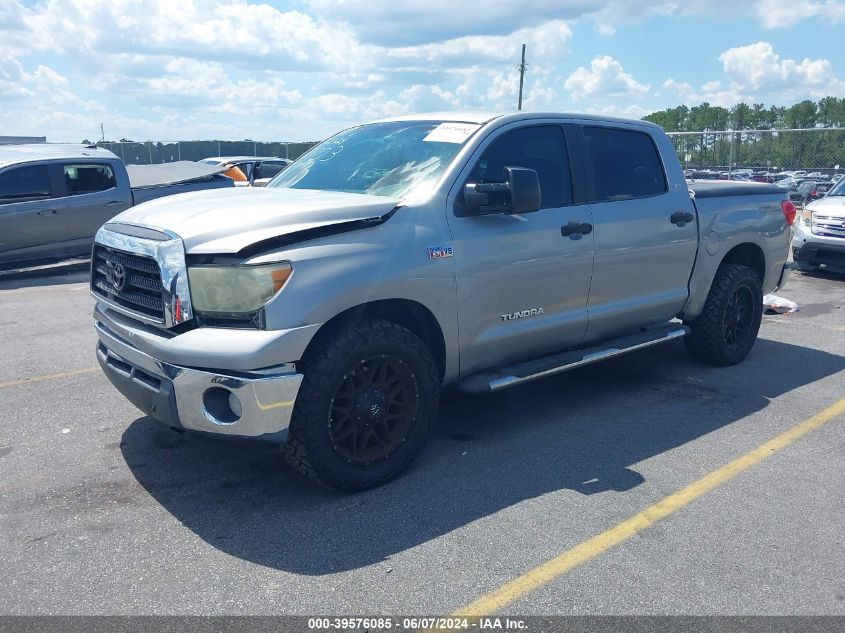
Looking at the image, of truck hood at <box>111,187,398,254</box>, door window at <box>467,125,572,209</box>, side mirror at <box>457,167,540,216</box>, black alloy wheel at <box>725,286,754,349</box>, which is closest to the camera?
truck hood at <box>111,187,398,254</box>

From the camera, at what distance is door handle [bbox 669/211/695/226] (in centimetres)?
562

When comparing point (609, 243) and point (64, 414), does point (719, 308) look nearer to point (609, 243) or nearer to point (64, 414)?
point (609, 243)

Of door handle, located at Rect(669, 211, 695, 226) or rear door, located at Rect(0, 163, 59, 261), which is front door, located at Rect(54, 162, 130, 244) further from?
door handle, located at Rect(669, 211, 695, 226)

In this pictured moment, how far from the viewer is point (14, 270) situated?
11.8 m

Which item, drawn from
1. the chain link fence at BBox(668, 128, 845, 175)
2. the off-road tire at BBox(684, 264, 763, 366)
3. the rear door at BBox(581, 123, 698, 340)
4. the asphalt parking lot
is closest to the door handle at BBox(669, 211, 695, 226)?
the rear door at BBox(581, 123, 698, 340)

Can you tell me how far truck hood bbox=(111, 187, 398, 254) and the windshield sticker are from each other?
0.64 meters

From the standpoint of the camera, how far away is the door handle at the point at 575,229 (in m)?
4.81

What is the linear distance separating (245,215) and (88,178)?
881 centimetres

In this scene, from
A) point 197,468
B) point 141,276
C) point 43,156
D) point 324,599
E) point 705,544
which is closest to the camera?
point 324,599

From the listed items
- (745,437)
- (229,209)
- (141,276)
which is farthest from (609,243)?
(141,276)

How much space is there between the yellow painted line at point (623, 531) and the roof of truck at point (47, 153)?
399 inches

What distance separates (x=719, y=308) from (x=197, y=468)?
4.14 metres

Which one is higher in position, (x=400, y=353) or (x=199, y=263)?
(x=199, y=263)

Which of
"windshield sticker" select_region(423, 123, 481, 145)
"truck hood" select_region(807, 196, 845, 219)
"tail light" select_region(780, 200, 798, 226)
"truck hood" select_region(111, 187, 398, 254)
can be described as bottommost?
"truck hood" select_region(807, 196, 845, 219)
